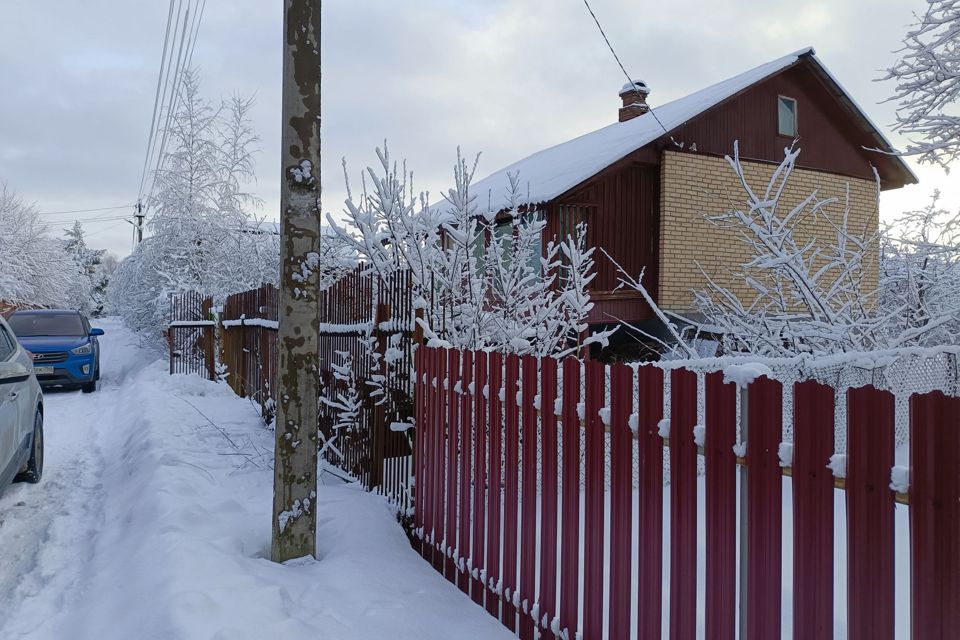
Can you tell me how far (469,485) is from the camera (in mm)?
3889

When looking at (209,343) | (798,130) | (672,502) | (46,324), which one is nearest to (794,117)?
(798,130)

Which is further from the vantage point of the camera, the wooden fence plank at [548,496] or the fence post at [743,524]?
the wooden fence plank at [548,496]

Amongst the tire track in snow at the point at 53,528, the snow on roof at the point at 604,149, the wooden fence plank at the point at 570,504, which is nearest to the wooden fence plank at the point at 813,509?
the wooden fence plank at the point at 570,504

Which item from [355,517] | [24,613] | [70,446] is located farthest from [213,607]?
[70,446]

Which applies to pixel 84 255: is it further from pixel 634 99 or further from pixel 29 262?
pixel 634 99

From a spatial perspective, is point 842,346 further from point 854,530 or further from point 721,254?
point 721,254

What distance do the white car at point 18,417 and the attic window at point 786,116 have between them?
567 inches

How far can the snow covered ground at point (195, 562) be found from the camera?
3162 mm

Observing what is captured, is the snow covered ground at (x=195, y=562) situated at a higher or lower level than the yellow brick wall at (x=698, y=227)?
lower

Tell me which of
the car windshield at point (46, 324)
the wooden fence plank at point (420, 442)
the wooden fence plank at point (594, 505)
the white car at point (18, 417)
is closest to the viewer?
the wooden fence plank at point (594, 505)

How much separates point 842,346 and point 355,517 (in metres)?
4.96

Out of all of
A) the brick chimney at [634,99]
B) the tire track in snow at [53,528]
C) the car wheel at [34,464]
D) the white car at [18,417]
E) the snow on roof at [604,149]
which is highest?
the brick chimney at [634,99]

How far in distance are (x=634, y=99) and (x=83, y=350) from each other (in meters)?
14.3

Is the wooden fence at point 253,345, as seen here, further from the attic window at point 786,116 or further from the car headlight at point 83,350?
the attic window at point 786,116
